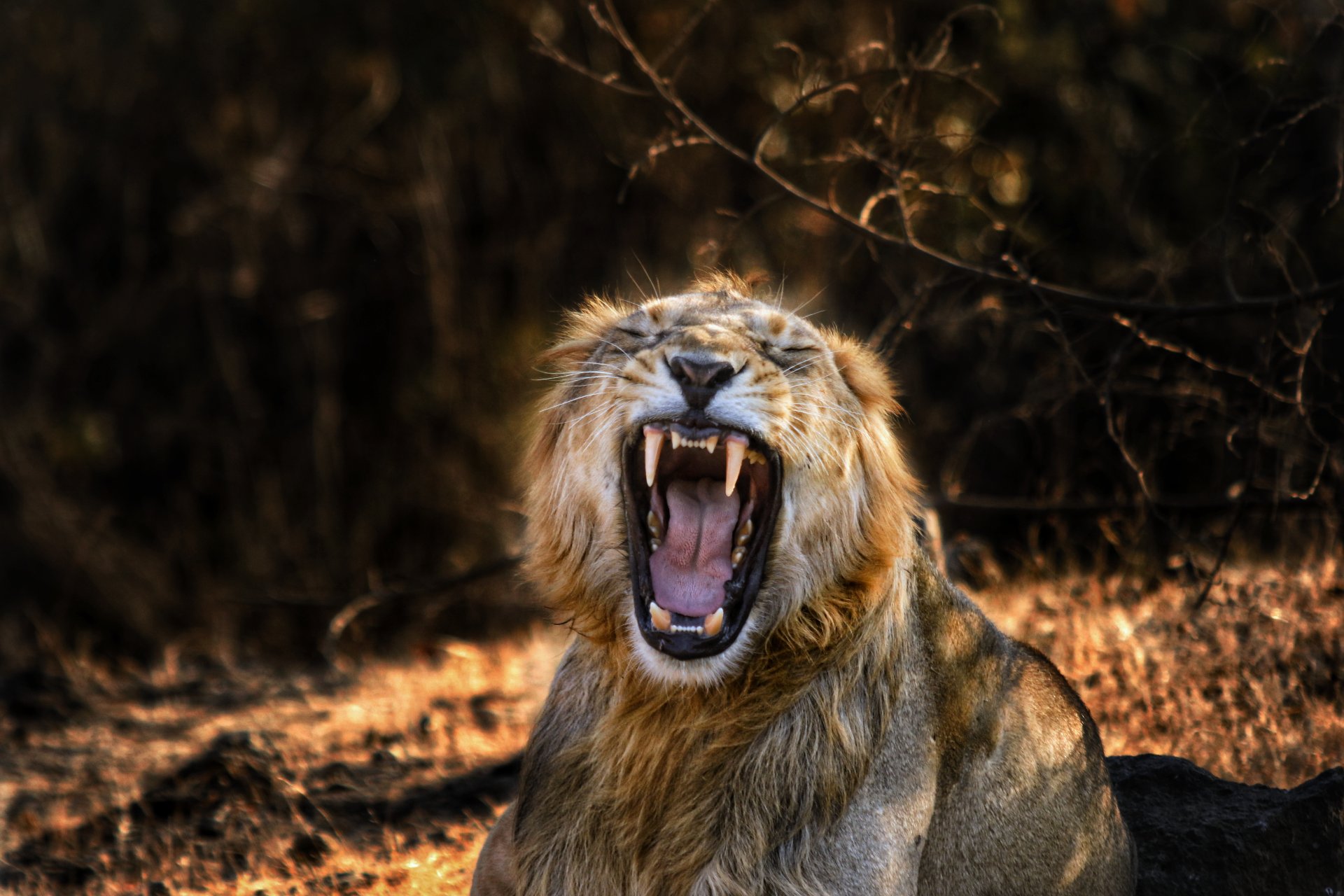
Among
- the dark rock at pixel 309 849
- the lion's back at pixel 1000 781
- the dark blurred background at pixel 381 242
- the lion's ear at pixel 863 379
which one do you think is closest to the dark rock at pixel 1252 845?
the lion's back at pixel 1000 781

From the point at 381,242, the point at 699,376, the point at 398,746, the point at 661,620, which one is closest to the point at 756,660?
the point at 661,620

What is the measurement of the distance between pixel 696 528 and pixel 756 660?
38cm

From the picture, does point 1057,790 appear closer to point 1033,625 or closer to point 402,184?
point 1033,625

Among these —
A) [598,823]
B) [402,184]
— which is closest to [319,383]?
[402,184]

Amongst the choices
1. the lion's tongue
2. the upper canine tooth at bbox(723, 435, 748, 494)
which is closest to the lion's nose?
the upper canine tooth at bbox(723, 435, 748, 494)

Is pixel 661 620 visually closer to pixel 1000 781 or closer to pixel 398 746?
pixel 1000 781

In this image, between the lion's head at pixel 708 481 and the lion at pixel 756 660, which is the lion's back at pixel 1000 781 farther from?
the lion's head at pixel 708 481

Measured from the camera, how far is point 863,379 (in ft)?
11.8

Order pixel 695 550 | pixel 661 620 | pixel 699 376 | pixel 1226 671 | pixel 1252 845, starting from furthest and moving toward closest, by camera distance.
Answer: pixel 1226 671
pixel 1252 845
pixel 695 550
pixel 661 620
pixel 699 376

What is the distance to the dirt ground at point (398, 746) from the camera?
16.4ft

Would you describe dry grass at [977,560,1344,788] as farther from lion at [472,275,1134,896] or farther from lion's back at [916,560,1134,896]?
lion at [472,275,1134,896]

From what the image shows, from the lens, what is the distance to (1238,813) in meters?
4.17

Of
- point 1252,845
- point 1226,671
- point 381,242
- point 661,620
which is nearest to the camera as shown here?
point 661,620

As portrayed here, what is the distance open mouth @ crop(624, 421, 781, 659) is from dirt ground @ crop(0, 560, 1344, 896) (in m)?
0.89
